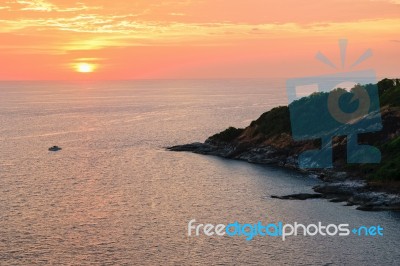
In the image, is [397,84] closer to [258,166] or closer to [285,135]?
[285,135]

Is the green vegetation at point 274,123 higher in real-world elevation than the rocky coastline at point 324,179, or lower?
higher

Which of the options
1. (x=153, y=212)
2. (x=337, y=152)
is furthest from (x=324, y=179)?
(x=153, y=212)

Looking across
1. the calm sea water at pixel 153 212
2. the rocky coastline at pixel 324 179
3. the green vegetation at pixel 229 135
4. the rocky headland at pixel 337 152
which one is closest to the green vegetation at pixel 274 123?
the rocky headland at pixel 337 152

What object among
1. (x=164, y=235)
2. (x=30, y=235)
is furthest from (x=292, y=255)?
(x=30, y=235)

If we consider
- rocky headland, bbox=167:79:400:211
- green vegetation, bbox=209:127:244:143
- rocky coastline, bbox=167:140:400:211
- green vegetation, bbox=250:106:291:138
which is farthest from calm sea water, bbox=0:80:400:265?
green vegetation, bbox=250:106:291:138

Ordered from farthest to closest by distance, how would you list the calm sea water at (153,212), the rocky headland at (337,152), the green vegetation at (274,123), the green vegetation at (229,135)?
1. the green vegetation at (229,135)
2. the green vegetation at (274,123)
3. the rocky headland at (337,152)
4. the calm sea water at (153,212)

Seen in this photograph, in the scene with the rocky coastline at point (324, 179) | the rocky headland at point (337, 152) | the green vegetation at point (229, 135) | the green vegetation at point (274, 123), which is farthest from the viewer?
the green vegetation at point (229, 135)

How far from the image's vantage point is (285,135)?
129750 mm

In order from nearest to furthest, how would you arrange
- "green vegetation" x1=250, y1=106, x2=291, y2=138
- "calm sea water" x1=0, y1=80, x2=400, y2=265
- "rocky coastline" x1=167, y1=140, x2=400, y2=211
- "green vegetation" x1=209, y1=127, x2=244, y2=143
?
"calm sea water" x1=0, y1=80, x2=400, y2=265, "rocky coastline" x1=167, y1=140, x2=400, y2=211, "green vegetation" x1=250, y1=106, x2=291, y2=138, "green vegetation" x1=209, y1=127, x2=244, y2=143

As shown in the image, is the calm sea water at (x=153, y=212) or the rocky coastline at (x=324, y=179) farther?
the rocky coastline at (x=324, y=179)

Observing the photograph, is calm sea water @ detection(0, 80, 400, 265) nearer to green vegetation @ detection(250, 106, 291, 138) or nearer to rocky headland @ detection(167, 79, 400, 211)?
rocky headland @ detection(167, 79, 400, 211)

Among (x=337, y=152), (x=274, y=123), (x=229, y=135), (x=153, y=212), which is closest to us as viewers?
(x=153, y=212)

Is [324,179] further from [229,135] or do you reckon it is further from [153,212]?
[229,135]

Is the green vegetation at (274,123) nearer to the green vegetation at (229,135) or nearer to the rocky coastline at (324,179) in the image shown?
the green vegetation at (229,135)
